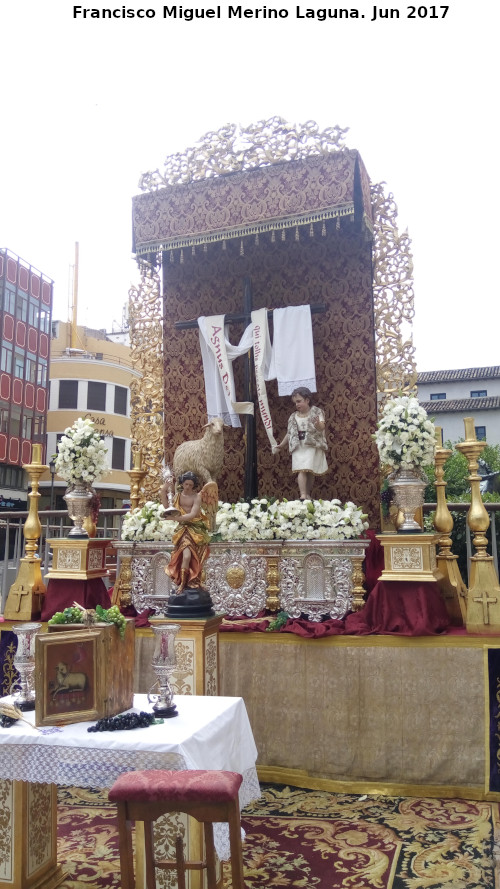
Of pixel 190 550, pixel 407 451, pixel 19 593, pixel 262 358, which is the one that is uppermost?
pixel 262 358

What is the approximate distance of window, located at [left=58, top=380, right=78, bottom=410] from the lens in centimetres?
2961

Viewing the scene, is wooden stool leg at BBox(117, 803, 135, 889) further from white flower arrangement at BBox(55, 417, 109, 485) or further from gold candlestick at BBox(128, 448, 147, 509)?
gold candlestick at BBox(128, 448, 147, 509)

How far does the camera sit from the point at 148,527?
620 centimetres

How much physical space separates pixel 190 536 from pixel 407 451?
1942 millimetres

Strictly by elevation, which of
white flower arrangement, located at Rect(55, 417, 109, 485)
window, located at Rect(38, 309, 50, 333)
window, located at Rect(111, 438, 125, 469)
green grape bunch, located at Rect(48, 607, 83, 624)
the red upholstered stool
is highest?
window, located at Rect(38, 309, 50, 333)

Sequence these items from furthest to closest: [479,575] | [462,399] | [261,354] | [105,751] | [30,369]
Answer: [462,399], [30,369], [261,354], [479,575], [105,751]

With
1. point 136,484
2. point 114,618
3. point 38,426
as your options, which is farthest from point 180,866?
point 38,426

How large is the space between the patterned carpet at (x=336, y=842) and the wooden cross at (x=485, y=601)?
1211 mm

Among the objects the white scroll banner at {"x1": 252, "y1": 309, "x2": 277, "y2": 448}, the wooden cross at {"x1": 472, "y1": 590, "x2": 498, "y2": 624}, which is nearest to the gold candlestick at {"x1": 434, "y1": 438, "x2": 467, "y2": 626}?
the wooden cross at {"x1": 472, "y1": 590, "x2": 498, "y2": 624}

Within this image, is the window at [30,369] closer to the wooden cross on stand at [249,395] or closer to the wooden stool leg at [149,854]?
the wooden cross on stand at [249,395]

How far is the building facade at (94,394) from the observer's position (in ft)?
95.2

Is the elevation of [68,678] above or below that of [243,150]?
below

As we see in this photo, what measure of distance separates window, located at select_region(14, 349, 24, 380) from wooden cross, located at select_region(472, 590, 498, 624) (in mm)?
24812

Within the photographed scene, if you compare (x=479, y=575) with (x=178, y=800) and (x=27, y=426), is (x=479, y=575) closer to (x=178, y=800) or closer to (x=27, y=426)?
(x=178, y=800)
